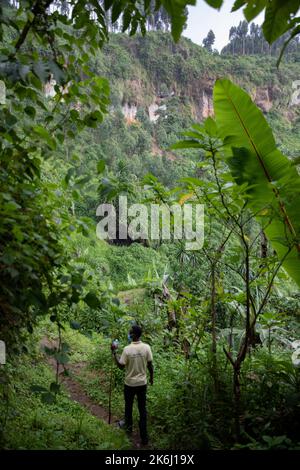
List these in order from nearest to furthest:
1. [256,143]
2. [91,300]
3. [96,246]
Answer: [91,300] → [256,143] → [96,246]

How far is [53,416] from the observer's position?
3.99 meters

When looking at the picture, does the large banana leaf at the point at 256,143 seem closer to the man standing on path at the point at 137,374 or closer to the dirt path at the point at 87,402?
the man standing on path at the point at 137,374

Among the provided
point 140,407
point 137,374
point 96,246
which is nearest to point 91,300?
point 96,246

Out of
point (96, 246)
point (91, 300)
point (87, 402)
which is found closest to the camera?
point (91, 300)

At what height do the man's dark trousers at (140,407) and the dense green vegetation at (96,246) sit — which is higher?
the dense green vegetation at (96,246)

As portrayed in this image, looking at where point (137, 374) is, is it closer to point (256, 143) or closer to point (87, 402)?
point (87, 402)

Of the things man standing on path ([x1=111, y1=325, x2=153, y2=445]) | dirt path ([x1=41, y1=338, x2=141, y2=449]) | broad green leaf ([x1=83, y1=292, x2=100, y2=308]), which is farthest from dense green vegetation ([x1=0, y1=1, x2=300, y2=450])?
man standing on path ([x1=111, y1=325, x2=153, y2=445])

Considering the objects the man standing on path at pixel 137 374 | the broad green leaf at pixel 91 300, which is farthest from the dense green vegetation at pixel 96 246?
the man standing on path at pixel 137 374

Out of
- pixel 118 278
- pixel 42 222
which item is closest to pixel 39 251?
pixel 42 222

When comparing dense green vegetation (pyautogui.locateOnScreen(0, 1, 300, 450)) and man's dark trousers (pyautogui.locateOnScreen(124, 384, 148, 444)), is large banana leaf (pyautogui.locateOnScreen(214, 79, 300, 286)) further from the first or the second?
man's dark trousers (pyautogui.locateOnScreen(124, 384, 148, 444))

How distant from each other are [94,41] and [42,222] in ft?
2.71

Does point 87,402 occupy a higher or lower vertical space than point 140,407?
lower

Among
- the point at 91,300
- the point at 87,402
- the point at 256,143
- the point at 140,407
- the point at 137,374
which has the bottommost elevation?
the point at 87,402

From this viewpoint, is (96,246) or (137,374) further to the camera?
(137,374)
